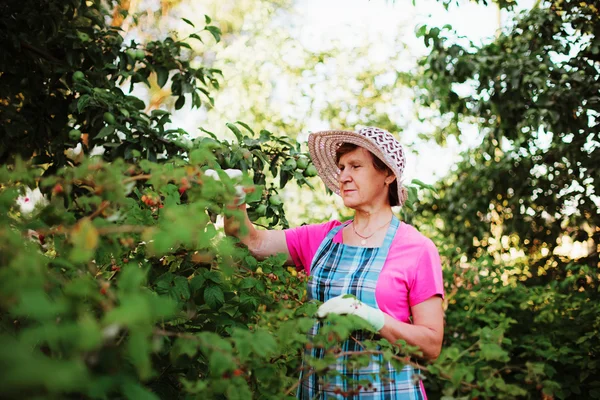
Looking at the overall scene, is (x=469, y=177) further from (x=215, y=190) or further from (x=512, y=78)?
(x=215, y=190)

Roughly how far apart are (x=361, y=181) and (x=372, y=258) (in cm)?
28

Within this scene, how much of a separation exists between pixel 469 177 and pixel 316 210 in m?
2.23

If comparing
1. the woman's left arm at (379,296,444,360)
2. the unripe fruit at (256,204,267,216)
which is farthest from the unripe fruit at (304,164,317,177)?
the woman's left arm at (379,296,444,360)

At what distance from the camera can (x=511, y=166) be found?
4867 mm

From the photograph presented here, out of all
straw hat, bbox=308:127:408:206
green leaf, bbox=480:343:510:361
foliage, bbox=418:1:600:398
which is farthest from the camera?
foliage, bbox=418:1:600:398

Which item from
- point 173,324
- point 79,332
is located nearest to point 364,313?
point 173,324

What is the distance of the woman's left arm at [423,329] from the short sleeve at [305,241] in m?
0.47

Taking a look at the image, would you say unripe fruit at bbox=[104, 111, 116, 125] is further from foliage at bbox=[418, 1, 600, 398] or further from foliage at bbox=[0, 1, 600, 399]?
foliage at bbox=[418, 1, 600, 398]

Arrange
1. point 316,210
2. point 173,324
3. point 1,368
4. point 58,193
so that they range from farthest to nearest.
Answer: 1. point 316,210
2. point 173,324
3. point 58,193
4. point 1,368

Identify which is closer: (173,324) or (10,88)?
(173,324)

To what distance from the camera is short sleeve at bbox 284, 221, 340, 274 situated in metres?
2.23

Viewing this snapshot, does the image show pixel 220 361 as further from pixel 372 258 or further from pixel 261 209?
pixel 261 209

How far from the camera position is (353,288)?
1.92 meters

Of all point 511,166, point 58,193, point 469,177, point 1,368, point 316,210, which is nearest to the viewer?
point 1,368
